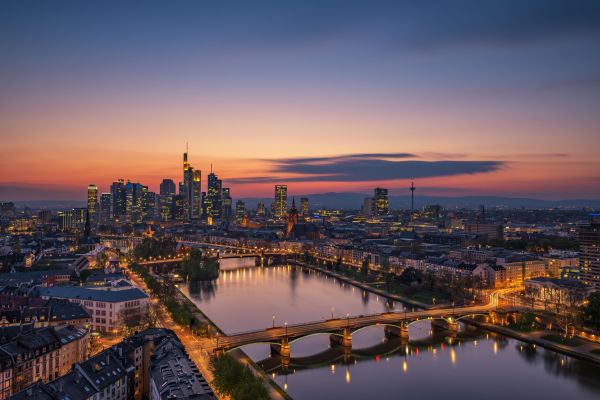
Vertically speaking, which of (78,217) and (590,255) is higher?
(590,255)

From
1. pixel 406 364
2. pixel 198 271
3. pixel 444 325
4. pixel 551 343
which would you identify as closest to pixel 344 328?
pixel 406 364

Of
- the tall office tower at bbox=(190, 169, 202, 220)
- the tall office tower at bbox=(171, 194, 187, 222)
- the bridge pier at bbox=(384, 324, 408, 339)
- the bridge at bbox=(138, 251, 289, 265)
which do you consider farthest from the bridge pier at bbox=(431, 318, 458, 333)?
the tall office tower at bbox=(190, 169, 202, 220)

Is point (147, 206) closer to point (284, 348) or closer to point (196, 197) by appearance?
point (196, 197)

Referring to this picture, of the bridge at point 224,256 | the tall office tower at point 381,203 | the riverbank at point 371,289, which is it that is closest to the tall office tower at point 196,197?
the tall office tower at point 381,203

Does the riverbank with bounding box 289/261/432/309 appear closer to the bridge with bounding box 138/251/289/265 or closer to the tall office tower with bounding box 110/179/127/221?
the bridge with bounding box 138/251/289/265

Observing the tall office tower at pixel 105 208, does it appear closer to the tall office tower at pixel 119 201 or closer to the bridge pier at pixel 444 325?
the tall office tower at pixel 119 201

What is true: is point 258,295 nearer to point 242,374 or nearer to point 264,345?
point 264,345
